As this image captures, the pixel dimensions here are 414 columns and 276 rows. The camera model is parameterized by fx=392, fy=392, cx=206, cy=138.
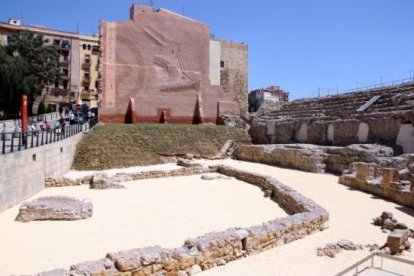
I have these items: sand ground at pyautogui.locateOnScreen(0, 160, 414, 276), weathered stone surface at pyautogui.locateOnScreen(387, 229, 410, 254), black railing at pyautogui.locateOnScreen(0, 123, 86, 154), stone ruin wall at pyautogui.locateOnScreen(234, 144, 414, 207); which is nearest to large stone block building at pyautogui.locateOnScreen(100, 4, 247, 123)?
black railing at pyautogui.locateOnScreen(0, 123, 86, 154)

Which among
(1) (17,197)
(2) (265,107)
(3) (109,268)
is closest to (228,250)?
(3) (109,268)

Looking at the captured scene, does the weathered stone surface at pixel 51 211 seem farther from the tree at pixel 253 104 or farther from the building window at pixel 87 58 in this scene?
the tree at pixel 253 104

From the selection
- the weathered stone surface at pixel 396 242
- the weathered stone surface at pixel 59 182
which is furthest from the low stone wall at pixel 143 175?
the weathered stone surface at pixel 396 242

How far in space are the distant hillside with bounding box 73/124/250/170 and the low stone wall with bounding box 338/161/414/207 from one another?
13.5m

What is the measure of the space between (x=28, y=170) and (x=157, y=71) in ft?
71.5

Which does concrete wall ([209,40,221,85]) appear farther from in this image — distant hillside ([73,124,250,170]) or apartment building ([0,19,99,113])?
apartment building ([0,19,99,113])

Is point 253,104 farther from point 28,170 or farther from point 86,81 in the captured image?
point 28,170

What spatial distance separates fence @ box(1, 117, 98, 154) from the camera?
47.2 ft

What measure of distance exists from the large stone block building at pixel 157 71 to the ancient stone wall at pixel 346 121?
617 cm

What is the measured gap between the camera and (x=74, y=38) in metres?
53.7

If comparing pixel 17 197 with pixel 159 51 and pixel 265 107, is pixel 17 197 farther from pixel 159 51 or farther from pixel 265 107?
pixel 265 107

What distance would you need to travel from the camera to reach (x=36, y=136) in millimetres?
17562

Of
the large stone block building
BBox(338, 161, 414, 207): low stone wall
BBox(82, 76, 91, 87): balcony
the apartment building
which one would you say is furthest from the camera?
BBox(82, 76, 91, 87): balcony

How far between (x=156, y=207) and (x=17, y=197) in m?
4.95
